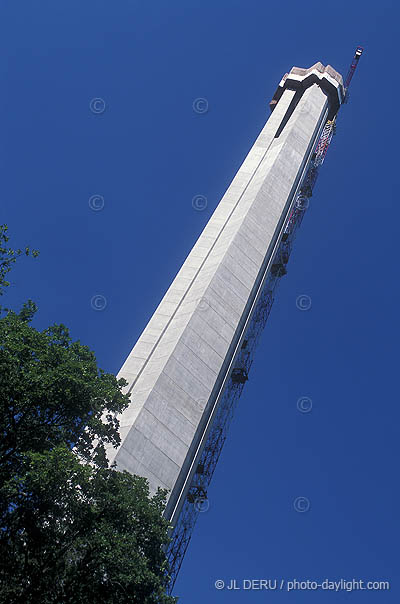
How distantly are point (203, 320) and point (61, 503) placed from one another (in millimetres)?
23255

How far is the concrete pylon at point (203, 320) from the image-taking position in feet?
117

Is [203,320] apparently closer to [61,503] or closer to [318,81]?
[61,503]

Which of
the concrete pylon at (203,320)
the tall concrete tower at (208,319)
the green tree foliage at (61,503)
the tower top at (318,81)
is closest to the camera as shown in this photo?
the green tree foliage at (61,503)

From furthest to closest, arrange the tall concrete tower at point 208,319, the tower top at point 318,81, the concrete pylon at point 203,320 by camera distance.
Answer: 1. the tower top at point 318,81
2. the tall concrete tower at point 208,319
3. the concrete pylon at point 203,320

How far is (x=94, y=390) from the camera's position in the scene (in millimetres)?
24172

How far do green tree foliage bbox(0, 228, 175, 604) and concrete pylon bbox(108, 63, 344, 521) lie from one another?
9.72m

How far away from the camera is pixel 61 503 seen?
21.8 meters

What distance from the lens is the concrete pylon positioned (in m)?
35.7

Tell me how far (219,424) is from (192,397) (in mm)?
5724

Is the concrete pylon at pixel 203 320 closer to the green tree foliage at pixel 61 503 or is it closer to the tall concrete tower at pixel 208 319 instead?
the tall concrete tower at pixel 208 319

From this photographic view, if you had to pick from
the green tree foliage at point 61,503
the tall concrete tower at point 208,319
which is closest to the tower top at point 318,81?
the tall concrete tower at point 208,319

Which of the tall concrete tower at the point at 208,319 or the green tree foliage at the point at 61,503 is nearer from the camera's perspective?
the green tree foliage at the point at 61,503

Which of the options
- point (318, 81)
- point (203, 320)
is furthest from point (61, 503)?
point (318, 81)

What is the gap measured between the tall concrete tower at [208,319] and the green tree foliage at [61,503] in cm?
982
